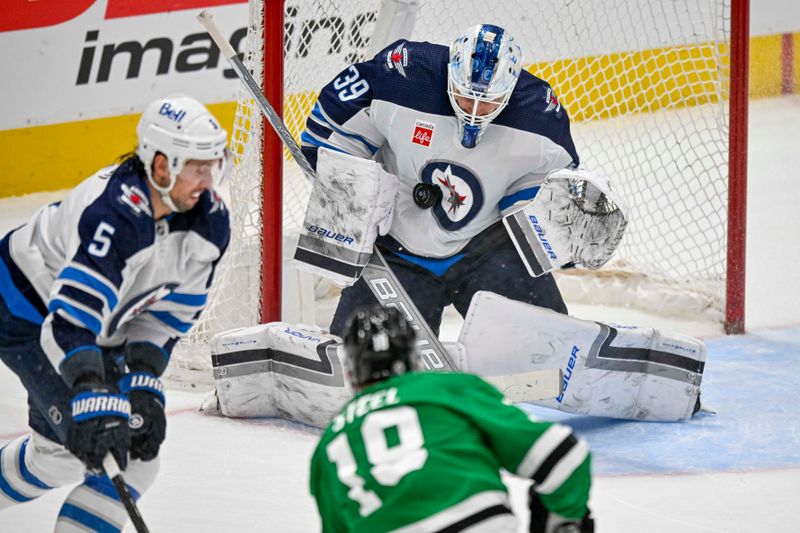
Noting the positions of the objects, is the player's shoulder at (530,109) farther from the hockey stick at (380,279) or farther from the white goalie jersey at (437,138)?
the hockey stick at (380,279)

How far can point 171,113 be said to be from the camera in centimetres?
250

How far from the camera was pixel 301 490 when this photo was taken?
349cm

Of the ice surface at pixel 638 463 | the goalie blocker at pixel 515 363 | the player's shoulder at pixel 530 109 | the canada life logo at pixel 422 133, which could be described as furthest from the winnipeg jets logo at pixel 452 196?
the ice surface at pixel 638 463

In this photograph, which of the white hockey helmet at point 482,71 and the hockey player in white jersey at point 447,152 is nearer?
the white hockey helmet at point 482,71

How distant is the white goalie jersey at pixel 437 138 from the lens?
3.89 meters

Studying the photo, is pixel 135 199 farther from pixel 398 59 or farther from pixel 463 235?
pixel 463 235

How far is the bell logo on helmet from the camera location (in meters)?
→ 2.49

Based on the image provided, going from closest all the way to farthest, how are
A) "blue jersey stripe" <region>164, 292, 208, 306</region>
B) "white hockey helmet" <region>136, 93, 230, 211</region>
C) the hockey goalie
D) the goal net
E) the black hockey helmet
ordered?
the black hockey helmet
"white hockey helmet" <region>136, 93, 230, 211</region>
"blue jersey stripe" <region>164, 292, 208, 306</region>
the hockey goalie
the goal net

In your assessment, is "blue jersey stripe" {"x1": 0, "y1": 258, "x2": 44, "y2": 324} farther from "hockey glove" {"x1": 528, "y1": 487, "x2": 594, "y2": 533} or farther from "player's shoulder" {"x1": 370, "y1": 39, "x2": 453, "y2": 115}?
"player's shoulder" {"x1": 370, "y1": 39, "x2": 453, "y2": 115}

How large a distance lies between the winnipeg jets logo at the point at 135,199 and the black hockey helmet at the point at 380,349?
67cm

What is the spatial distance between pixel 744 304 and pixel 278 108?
1.95m

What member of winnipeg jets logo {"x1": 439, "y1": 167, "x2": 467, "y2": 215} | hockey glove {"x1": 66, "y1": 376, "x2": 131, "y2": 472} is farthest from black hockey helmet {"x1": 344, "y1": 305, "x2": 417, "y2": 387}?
winnipeg jets logo {"x1": 439, "y1": 167, "x2": 467, "y2": 215}

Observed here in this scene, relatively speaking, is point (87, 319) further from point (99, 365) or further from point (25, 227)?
point (25, 227)

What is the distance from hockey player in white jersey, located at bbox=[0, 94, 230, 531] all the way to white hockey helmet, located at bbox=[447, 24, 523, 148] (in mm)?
1247
